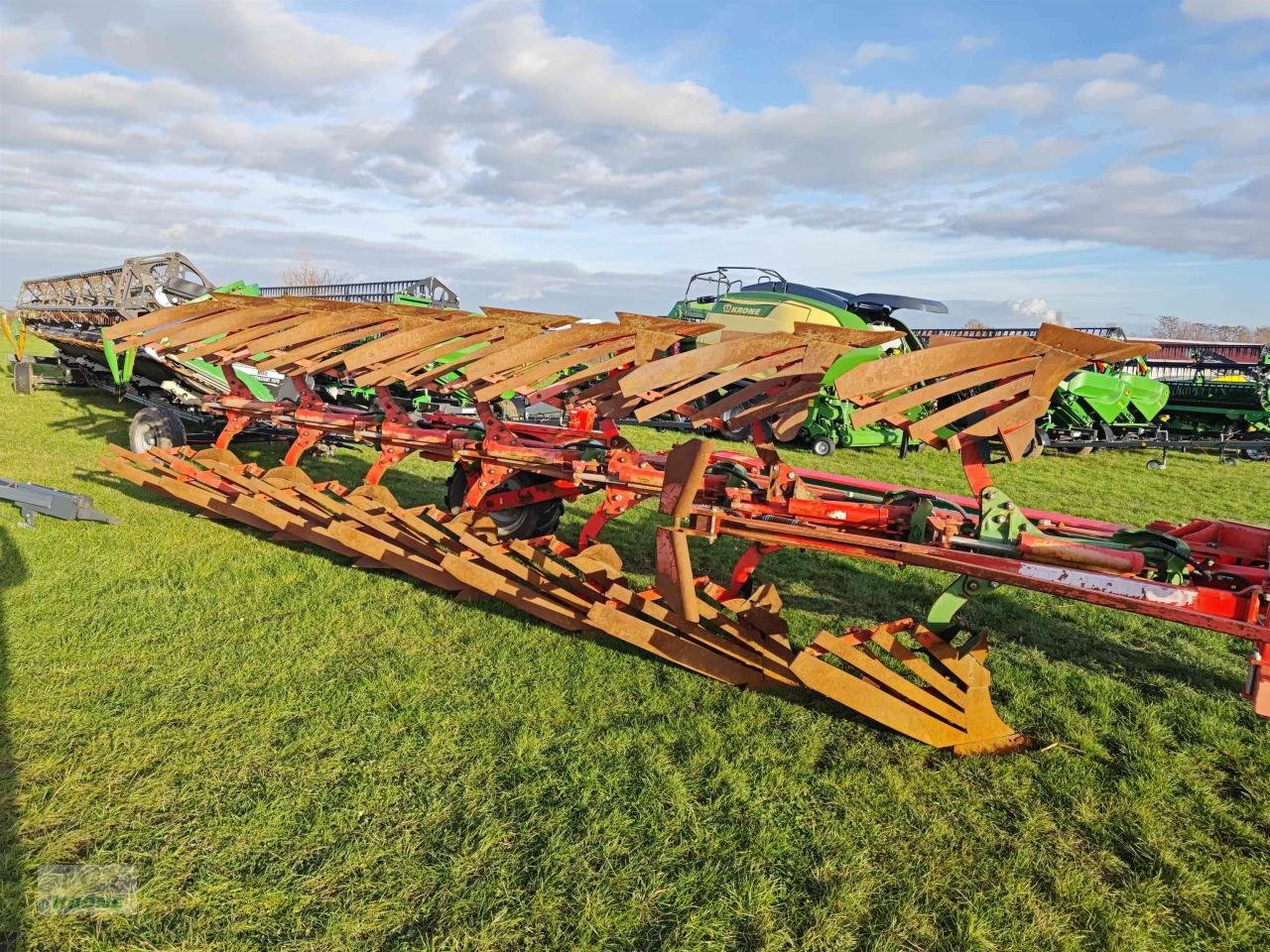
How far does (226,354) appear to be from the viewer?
6.47 m

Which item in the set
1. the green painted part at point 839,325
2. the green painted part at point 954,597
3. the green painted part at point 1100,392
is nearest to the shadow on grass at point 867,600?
the green painted part at point 954,597

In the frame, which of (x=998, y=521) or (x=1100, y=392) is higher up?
(x=1100, y=392)

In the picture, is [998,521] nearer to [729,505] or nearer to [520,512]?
[729,505]

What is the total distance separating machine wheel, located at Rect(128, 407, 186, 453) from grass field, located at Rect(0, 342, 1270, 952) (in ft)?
12.9

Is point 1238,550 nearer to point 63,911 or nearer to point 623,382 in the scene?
point 623,382

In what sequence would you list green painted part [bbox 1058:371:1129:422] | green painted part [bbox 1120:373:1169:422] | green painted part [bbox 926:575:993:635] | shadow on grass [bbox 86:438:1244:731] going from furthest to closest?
green painted part [bbox 1120:373:1169:422], green painted part [bbox 1058:371:1129:422], shadow on grass [bbox 86:438:1244:731], green painted part [bbox 926:575:993:635]

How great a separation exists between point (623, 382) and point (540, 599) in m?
1.47

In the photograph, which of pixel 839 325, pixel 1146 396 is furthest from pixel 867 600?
pixel 1146 396

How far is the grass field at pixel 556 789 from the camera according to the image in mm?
2383

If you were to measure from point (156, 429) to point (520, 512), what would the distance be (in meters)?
5.23

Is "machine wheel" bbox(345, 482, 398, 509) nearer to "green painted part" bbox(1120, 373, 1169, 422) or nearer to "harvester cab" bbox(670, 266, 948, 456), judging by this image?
"harvester cab" bbox(670, 266, 948, 456)

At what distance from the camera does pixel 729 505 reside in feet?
13.7

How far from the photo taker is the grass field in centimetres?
238

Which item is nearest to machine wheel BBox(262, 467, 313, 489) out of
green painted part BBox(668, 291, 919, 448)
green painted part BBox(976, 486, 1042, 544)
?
green painted part BBox(976, 486, 1042, 544)
